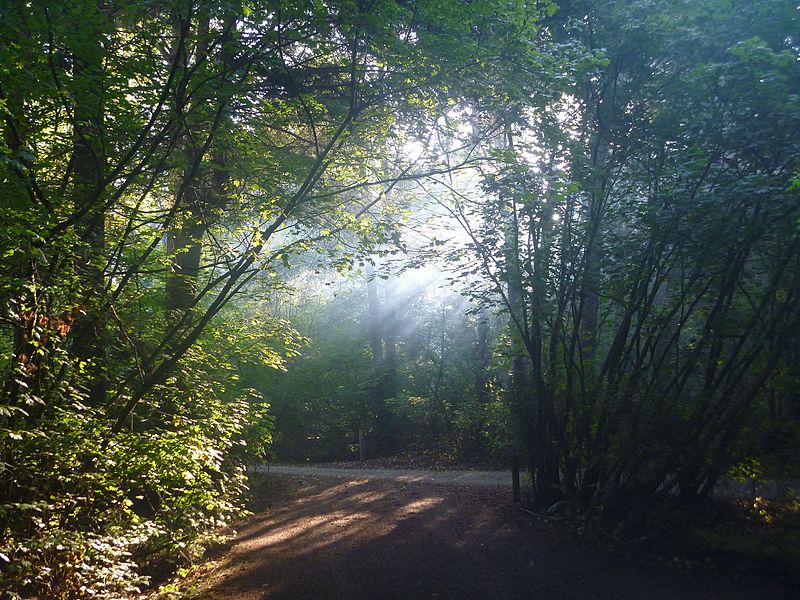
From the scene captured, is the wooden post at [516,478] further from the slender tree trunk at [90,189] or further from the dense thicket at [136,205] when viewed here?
the slender tree trunk at [90,189]

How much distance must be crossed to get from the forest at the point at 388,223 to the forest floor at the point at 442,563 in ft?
Result: 2.21

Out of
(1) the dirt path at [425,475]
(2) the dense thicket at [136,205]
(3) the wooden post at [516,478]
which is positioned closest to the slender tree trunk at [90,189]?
(2) the dense thicket at [136,205]

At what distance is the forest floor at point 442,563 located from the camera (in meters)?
6.02

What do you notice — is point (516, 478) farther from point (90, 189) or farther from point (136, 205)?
point (90, 189)

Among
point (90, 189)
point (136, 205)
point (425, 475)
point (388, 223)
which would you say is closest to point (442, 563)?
point (388, 223)

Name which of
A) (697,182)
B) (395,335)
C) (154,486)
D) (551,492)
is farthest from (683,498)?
(395,335)

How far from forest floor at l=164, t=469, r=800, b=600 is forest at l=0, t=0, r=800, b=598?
2.21 ft

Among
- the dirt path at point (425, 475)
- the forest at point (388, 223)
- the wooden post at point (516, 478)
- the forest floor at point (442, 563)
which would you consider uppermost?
the forest at point (388, 223)

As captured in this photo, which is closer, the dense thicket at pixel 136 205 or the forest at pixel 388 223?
the dense thicket at pixel 136 205

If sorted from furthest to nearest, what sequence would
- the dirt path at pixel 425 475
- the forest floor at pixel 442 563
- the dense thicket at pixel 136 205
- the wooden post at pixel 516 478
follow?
the dirt path at pixel 425 475, the wooden post at pixel 516 478, the forest floor at pixel 442 563, the dense thicket at pixel 136 205

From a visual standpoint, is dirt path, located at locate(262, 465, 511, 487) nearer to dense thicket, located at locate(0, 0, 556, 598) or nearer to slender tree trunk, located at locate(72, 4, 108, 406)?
dense thicket, located at locate(0, 0, 556, 598)

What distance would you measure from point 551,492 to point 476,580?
2.64 m

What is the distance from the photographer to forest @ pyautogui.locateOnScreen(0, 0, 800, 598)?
17.3ft

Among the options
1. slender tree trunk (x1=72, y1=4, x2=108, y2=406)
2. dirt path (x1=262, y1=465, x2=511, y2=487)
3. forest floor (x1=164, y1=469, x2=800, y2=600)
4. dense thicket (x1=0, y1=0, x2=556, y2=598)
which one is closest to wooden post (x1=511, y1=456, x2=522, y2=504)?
forest floor (x1=164, y1=469, x2=800, y2=600)
